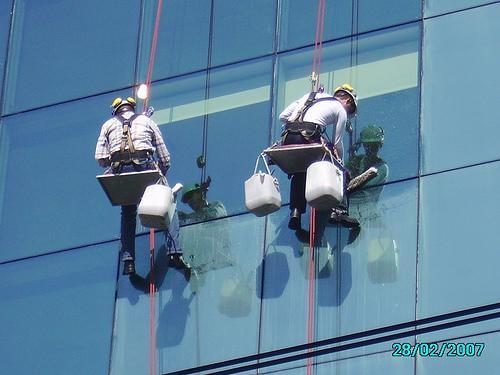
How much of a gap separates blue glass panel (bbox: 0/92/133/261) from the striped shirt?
987 millimetres

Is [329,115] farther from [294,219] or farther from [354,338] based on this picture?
[354,338]

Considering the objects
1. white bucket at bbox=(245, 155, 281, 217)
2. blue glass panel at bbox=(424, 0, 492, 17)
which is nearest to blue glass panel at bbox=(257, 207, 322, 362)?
white bucket at bbox=(245, 155, 281, 217)

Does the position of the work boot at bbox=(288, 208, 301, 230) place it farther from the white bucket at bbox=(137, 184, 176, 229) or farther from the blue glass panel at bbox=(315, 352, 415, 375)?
the blue glass panel at bbox=(315, 352, 415, 375)

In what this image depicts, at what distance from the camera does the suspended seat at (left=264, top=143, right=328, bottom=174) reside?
17.8 metres

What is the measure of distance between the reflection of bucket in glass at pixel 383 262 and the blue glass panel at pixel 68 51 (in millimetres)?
3973

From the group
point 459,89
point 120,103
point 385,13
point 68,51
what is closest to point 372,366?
point 459,89

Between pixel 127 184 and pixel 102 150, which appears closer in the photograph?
pixel 127 184

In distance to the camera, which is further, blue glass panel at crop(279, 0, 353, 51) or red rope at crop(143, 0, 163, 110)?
red rope at crop(143, 0, 163, 110)

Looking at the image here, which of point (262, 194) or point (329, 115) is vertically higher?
point (329, 115)

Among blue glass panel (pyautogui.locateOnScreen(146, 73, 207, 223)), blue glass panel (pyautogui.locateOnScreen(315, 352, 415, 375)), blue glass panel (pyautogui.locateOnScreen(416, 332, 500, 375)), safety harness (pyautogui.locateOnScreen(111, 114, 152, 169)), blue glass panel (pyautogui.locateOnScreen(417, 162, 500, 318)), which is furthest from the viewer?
blue glass panel (pyautogui.locateOnScreen(146, 73, 207, 223))

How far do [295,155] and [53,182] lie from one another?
346cm

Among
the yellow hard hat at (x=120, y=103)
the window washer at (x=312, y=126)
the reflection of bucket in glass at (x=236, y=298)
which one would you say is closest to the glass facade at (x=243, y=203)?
the reflection of bucket in glass at (x=236, y=298)

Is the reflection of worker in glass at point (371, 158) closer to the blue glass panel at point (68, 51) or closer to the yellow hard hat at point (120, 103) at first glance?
the yellow hard hat at point (120, 103)

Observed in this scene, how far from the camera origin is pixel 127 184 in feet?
60.7
